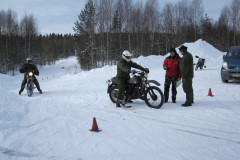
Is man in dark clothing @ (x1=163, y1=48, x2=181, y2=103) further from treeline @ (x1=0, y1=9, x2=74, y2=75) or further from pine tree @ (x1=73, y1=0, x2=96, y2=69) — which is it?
treeline @ (x1=0, y1=9, x2=74, y2=75)

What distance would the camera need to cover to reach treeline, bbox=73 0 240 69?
124 feet

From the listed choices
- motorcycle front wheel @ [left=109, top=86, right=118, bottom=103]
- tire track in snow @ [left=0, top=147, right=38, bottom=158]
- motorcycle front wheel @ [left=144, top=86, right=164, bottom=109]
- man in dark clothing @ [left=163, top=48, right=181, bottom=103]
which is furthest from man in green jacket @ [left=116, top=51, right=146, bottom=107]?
tire track in snow @ [left=0, top=147, right=38, bottom=158]

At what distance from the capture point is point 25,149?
3.93 metres

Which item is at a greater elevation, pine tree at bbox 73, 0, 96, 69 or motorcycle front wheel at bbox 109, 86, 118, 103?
pine tree at bbox 73, 0, 96, 69

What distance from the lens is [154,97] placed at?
698cm

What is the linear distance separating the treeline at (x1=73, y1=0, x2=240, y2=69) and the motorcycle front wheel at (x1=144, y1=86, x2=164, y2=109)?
99.1ft

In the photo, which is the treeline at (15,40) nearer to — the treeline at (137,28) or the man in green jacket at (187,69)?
the treeline at (137,28)

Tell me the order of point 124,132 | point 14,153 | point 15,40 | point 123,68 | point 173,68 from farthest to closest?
point 15,40 → point 173,68 → point 123,68 → point 124,132 → point 14,153

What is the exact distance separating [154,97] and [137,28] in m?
39.9

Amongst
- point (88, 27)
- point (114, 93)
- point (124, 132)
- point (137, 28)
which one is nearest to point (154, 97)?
point (114, 93)

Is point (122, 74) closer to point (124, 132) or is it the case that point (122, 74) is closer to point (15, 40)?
point (124, 132)

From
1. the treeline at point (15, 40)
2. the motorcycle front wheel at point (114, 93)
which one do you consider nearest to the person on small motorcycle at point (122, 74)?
the motorcycle front wheel at point (114, 93)

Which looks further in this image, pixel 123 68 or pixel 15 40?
pixel 15 40

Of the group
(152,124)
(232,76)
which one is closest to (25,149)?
(152,124)
